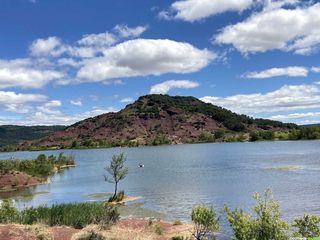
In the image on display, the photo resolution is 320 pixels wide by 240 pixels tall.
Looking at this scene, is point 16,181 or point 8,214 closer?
point 8,214

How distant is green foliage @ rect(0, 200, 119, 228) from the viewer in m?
36.2

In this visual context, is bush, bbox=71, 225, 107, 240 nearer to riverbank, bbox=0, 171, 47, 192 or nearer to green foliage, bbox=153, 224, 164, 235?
green foliage, bbox=153, 224, 164, 235

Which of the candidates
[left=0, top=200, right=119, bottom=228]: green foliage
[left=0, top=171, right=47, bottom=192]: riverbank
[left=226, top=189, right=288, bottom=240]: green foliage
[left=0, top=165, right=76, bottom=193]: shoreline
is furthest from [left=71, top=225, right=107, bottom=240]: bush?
[left=0, top=171, right=47, bottom=192]: riverbank

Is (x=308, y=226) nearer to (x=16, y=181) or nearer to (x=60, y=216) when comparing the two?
(x=60, y=216)

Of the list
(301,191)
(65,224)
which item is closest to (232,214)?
(65,224)

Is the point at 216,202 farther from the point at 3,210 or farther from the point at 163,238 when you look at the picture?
the point at 3,210

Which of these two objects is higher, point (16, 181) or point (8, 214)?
point (8, 214)

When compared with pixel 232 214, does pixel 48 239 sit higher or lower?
lower

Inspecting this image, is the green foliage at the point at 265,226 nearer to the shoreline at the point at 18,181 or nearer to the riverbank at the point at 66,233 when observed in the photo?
the riverbank at the point at 66,233

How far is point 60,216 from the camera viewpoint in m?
37.8

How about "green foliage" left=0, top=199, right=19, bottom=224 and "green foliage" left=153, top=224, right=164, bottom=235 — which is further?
"green foliage" left=153, top=224, right=164, bottom=235

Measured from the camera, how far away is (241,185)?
75.5 meters

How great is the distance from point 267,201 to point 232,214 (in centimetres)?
196

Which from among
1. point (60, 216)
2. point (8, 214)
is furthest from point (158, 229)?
point (8, 214)
